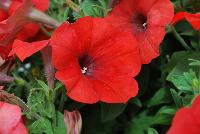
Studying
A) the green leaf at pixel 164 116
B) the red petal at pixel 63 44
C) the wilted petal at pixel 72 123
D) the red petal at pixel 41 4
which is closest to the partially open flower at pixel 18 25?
the red petal at pixel 41 4

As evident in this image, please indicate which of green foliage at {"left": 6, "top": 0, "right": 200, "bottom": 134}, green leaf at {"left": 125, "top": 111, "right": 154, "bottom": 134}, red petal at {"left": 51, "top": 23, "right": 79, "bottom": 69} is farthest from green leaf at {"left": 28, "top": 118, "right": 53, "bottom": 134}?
green leaf at {"left": 125, "top": 111, "right": 154, "bottom": 134}

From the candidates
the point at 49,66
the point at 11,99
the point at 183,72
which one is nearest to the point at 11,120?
the point at 11,99

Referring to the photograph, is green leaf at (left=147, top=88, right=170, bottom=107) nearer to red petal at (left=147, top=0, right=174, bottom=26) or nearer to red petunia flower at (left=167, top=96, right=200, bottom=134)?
red petal at (left=147, top=0, right=174, bottom=26)

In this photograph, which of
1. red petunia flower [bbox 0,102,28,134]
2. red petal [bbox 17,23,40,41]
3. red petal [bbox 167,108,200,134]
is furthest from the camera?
red petal [bbox 17,23,40,41]

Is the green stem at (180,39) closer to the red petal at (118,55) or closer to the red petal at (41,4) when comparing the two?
the red petal at (118,55)

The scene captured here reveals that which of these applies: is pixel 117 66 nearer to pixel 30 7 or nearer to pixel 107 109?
pixel 107 109

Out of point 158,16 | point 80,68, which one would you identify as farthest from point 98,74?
point 158,16

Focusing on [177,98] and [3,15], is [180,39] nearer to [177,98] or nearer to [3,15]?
[177,98]
